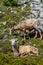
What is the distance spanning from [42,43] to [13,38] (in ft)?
6.90

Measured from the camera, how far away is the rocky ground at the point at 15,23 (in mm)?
16188

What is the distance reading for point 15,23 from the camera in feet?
77.4

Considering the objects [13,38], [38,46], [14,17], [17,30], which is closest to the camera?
[38,46]

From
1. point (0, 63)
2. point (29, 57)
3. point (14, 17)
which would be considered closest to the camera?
point (0, 63)

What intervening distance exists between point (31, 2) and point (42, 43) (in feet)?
38.4

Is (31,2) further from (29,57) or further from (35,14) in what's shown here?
(29,57)

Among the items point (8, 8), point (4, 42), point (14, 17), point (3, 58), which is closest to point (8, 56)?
point (3, 58)

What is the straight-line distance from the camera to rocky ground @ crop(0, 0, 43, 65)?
16.2 m

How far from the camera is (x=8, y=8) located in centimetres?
2920

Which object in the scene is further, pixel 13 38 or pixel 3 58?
pixel 13 38

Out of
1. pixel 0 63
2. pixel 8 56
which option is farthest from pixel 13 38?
pixel 0 63

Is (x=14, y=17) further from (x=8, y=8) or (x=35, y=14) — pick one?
(x=8, y=8)

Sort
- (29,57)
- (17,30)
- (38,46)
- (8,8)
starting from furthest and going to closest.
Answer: (8,8) < (17,30) < (38,46) < (29,57)

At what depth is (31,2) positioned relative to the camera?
101 feet
